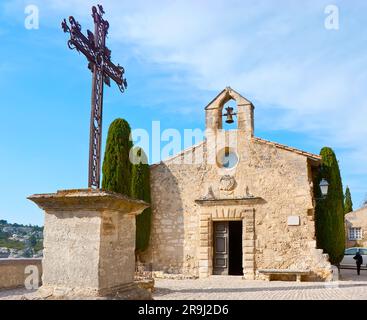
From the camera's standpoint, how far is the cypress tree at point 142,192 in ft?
49.0

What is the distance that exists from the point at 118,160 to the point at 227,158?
3866 mm

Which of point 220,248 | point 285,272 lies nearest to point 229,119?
point 220,248

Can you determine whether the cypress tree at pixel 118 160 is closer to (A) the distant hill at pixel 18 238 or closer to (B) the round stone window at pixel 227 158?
(B) the round stone window at pixel 227 158

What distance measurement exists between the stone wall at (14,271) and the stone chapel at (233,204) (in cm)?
528

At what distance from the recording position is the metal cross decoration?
1220 cm

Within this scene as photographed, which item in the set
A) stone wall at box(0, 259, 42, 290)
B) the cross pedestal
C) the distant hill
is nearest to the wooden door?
stone wall at box(0, 259, 42, 290)

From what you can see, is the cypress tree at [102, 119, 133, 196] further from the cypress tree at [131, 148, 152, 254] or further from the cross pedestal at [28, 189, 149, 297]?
the cross pedestal at [28, 189, 149, 297]

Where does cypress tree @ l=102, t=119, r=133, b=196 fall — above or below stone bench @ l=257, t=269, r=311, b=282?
above

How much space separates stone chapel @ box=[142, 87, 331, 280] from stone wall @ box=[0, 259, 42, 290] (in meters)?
5.28

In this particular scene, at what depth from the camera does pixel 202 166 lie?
15.2 meters

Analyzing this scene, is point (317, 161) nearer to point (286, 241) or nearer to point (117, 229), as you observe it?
point (286, 241)

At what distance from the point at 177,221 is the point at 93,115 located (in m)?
4.99

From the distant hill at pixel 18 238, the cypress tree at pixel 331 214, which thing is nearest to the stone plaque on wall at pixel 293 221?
the cypress tree at pixel 331 214
